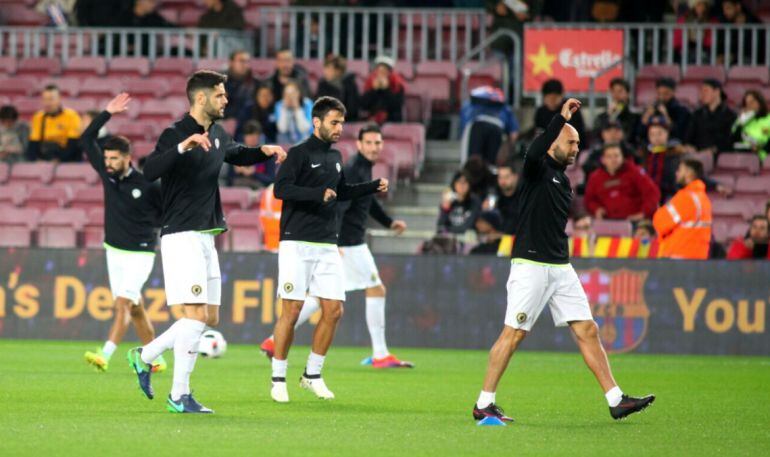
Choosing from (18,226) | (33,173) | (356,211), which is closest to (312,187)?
(356,211)

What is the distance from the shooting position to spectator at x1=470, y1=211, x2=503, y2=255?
19.7m

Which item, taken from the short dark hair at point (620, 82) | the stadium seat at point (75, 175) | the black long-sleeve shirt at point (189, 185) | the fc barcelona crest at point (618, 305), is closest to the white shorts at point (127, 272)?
the black long-sleeve shirt at point (189, 185)

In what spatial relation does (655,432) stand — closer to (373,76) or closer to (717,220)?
(717,220)

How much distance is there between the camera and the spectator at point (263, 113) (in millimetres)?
23172

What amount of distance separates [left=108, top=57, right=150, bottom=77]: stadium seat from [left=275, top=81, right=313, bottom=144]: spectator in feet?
13.0

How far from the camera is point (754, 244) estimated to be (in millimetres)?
19062

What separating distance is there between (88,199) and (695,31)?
403 inches

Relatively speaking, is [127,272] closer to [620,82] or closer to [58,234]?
[58,234]

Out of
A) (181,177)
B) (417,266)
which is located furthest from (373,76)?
(181,177)

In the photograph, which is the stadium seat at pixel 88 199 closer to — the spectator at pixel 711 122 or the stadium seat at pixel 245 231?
the stadium seat at pixel 245 231

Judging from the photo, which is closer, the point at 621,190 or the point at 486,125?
the point at 621,190

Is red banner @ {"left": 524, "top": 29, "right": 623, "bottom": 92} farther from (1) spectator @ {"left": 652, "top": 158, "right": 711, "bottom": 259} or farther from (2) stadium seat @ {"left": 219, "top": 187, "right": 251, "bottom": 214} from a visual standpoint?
(2) stadium seat @ {"left": 219, "top": 187, "right": 251, "bottom": 214}

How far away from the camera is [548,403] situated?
12.5 m

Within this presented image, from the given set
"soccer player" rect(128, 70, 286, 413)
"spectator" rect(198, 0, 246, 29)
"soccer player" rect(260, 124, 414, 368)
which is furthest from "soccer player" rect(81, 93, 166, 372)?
"spectator" rect(198, 0, 246, 29)
